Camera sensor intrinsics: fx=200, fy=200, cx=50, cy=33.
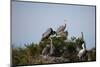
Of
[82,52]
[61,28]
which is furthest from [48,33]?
[82,52]

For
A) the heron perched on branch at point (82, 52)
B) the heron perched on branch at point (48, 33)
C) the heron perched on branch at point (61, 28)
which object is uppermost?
the heron perched on branch at point (61, 28)

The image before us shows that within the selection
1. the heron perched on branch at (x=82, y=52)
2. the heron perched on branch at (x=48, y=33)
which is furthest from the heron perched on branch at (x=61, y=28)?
the heron perched on branch at (x=82, y=52)

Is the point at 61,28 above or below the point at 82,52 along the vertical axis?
above

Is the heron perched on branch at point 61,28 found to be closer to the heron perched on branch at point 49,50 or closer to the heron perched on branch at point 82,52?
the heron perched on branch at point 49,50

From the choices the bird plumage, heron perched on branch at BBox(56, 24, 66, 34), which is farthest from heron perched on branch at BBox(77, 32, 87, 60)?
heron perched on branch at BBox(56, 24, 66, 34)

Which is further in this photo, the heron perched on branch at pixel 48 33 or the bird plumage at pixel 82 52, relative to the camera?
the bird plumage at pixel 82 52

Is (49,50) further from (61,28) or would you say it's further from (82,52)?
(82,52)

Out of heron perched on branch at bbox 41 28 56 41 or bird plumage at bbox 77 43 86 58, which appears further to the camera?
bird plumage at bbox 77 43 86 58

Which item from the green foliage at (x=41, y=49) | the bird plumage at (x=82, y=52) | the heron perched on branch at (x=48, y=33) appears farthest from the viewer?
the bird plumage at (x=82, y=52)

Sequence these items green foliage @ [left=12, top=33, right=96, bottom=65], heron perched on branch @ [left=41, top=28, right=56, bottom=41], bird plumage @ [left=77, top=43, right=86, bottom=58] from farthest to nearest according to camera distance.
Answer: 1. bird plumage @ [left=77, top=43, right=86, bottom=58]
2. heron perched on branch @ [left=41, top=28, right=56, bottom=41]
3. green foliage @ [left=12, top=33, right=96, bottom=65]

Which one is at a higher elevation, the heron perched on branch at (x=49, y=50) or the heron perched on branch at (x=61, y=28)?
the heron perched on branch at (x=61, y=28)

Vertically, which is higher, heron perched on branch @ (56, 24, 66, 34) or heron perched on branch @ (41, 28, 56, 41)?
heron perched on branch @ (56, 24, 66, 34)

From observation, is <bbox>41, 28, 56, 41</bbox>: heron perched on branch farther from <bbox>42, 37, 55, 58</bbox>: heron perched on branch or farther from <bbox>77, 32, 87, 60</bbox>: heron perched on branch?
<bbox>77, 32, 87, 60</bbox>: heron perched on branch

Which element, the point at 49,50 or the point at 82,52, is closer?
the point at 49,50
